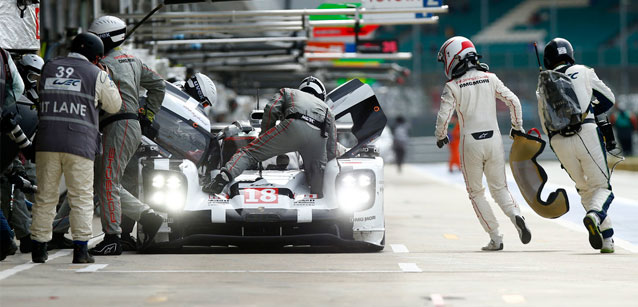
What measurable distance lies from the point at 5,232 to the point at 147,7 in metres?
11.2

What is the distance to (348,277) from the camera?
7.98 m

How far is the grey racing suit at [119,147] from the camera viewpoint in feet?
31.5

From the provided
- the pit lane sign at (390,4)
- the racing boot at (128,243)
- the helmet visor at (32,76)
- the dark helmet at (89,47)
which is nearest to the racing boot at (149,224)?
the racing boot at (128,243)

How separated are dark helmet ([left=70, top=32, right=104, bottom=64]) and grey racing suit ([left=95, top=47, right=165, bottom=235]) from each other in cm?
60

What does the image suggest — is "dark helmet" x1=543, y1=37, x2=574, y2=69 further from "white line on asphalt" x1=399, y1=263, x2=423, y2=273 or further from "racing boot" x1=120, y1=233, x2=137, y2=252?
"racing boot" x1=120, y1=233, x2=137, y2=252

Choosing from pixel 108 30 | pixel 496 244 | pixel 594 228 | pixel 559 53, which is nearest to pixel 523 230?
pixel 496 244

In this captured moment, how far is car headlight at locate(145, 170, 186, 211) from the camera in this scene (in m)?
9.79

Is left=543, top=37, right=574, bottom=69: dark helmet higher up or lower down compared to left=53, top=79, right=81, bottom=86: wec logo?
higher up

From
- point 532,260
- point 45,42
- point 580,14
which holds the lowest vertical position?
point 532,260

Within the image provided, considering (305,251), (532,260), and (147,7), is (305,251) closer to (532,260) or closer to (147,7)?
(532,260)

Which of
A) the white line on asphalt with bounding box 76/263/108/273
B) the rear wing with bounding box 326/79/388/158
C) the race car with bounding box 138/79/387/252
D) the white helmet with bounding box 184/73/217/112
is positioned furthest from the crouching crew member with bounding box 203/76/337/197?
the white line on asphalt with bounding box 76/263/108/273

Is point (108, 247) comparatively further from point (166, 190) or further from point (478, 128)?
point (478, 128)

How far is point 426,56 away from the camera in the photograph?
5250 cm

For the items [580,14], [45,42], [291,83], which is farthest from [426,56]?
[45,42]
